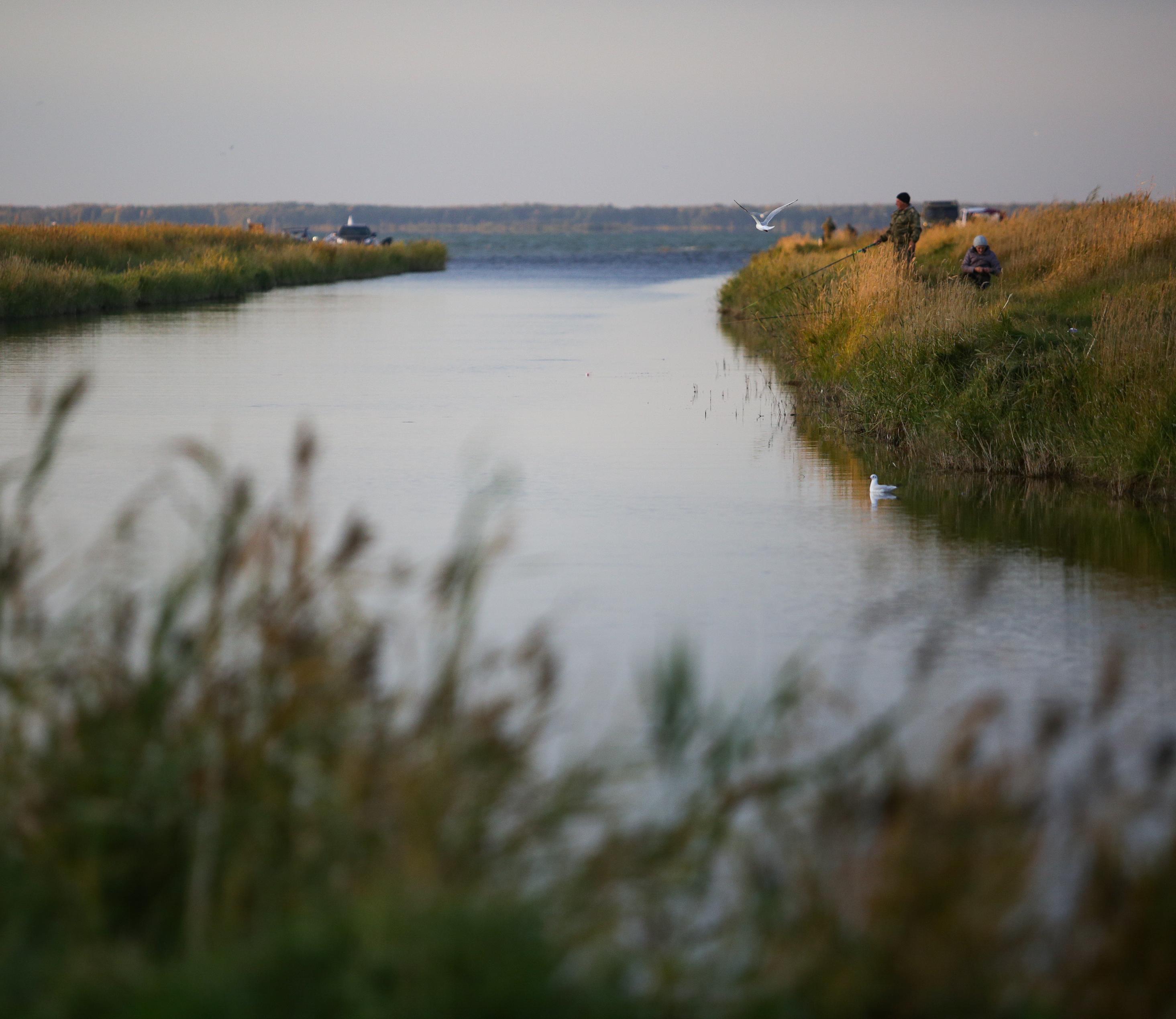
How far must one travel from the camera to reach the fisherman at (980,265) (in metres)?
21.3

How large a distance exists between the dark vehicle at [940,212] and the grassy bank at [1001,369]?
111 ft

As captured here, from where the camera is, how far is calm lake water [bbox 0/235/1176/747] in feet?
21.1


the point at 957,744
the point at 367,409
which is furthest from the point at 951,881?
the point at 367,409

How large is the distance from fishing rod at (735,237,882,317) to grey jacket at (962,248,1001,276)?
130cm

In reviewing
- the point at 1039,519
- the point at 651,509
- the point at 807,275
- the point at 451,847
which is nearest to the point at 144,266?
the point at 807,275

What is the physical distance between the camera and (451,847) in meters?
3.07

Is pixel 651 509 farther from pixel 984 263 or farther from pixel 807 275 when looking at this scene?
pixel 807 275

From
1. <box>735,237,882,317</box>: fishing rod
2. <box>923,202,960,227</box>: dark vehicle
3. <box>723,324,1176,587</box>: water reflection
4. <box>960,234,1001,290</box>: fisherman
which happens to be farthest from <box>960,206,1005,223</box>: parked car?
<box>723,324,1176,587</box>: water reflection

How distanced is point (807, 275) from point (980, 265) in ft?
9.62

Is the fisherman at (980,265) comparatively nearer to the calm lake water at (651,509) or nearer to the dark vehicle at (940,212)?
the calm lake water at (651,509)

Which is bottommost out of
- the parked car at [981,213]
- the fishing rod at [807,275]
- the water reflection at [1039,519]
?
the water reflection at [1039,519]

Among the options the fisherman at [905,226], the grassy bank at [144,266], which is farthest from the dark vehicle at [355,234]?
the fisherman at [905,226]

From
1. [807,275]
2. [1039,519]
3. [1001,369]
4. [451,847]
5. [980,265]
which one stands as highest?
[980,265]

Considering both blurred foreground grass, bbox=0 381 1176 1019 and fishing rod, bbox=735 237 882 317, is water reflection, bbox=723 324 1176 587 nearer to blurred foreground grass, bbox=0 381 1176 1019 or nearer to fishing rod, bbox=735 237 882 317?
blurred foreground grass, bbox=0 381 1176 1019
